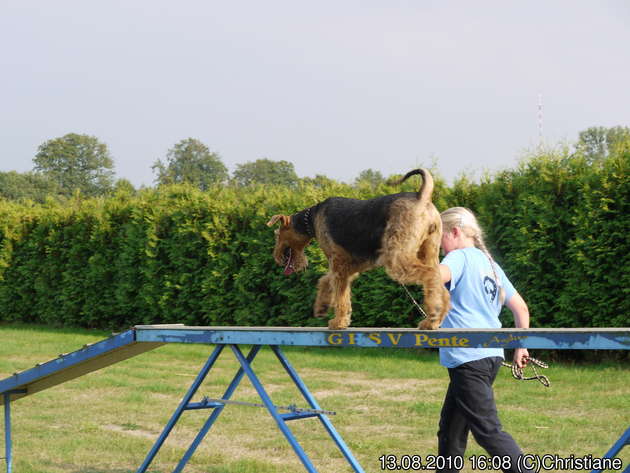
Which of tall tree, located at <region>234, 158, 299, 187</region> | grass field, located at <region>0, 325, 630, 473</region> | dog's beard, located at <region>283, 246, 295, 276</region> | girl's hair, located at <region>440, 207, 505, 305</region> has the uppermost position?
tall tree, located at <region>234, 158, 299, 187</region>

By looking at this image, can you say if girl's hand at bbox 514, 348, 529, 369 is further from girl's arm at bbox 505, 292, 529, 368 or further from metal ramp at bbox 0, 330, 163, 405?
metal ramp at bbox 0, 330, 163, 405

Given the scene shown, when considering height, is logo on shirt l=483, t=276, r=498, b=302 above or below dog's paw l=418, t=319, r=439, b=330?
above

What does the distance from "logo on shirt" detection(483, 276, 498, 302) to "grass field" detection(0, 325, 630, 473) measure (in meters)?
2.28

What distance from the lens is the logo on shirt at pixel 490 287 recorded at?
4.48 meters

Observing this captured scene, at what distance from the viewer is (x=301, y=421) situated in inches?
307

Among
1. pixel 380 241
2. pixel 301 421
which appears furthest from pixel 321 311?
pixel 301 421

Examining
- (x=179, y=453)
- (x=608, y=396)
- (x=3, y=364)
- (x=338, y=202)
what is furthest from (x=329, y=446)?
(x=3, y=364)

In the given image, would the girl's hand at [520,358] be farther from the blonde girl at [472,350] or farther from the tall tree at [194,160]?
the tall tree at [194,160]

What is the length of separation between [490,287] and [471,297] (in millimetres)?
160

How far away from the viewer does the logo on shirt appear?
4.48m

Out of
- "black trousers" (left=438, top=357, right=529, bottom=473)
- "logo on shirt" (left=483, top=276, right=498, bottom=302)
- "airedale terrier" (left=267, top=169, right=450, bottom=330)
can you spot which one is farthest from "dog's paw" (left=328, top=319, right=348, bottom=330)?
"logo on shirt" (left=483, top=276, right=498, bottom=302)

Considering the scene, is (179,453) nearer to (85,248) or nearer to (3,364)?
(3,364)

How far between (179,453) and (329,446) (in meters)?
1.40

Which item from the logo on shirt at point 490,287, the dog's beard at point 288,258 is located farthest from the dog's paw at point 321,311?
the logo on shirt at point 490,287
